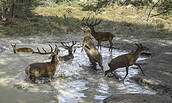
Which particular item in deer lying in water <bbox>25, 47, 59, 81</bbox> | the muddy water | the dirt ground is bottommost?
the muddy water

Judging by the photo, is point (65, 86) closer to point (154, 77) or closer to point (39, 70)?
point (39, 70)

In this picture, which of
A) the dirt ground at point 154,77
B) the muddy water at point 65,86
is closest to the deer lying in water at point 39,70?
the muddy water at point 65,86

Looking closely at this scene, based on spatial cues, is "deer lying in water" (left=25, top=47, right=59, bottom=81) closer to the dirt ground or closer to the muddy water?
the muddy water

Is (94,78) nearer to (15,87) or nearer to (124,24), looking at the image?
(15,87)

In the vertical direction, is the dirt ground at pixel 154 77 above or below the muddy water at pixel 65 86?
above

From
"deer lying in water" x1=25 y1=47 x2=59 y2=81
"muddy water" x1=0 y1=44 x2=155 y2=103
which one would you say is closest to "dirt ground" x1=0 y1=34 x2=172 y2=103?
"muddy water" x1=0 y1=44 x2=155 y2=103

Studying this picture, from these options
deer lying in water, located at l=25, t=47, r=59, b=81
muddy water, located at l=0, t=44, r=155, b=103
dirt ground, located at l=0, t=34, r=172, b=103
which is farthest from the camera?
deer lying in water, located at l=25, t=47, r=59, b=81

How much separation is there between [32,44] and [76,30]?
6788 millimetres

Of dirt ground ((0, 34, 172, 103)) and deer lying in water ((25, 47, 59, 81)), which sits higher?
deer lying in water ((25, 47, 59, 81))

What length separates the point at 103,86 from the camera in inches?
274

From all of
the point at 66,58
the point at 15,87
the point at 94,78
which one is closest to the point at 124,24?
the point at 66,58

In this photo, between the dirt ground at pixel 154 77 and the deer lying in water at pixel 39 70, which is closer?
the dirt ground at pixel 154 77

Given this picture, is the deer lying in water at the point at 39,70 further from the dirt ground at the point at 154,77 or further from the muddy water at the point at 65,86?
the dirt ground at the point at 154,77

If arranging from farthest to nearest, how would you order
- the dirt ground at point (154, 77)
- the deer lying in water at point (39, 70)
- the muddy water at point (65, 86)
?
1. the deer lying in water at point (39, 70)
2. the muddy water at point (65, 86)
3. the dirt ground at point (154, 77)
